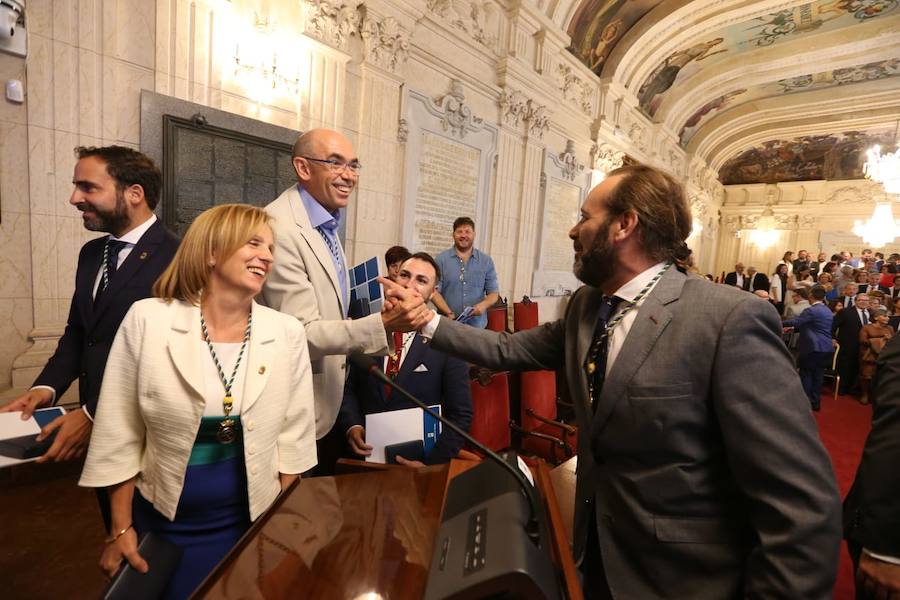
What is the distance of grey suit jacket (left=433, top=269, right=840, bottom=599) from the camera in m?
0.91

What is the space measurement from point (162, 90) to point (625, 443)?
3732 millimetres

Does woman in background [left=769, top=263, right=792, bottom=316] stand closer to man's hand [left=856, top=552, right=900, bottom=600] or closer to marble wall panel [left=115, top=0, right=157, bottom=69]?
man's hand [left=856, top=552, right=900, bottom=600]

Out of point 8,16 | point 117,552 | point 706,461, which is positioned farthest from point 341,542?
point 8,16

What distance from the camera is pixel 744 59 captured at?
10812 mm

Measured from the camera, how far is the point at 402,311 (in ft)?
5.16

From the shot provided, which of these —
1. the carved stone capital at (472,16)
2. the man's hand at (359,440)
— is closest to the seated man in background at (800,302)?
the carved stone capital at (472,16)

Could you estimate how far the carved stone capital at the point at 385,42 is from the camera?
13.9 ft

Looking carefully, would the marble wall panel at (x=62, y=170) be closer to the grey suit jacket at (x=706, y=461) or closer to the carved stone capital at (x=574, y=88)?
the grey suit jacket at (x=706, y=461)

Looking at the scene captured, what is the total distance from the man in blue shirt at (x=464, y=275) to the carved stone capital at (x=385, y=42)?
186 cm

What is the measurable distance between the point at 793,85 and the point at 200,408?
17.4m

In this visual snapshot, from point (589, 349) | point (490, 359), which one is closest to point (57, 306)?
point (490, 359)

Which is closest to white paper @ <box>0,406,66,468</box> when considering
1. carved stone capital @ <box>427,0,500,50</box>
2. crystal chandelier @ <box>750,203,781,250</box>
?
carved stone capital @ <box>427,0,500,50</box>

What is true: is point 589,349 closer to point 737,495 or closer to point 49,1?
point 737,495

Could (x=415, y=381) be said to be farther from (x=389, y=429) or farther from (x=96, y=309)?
(x=96, y=309)
